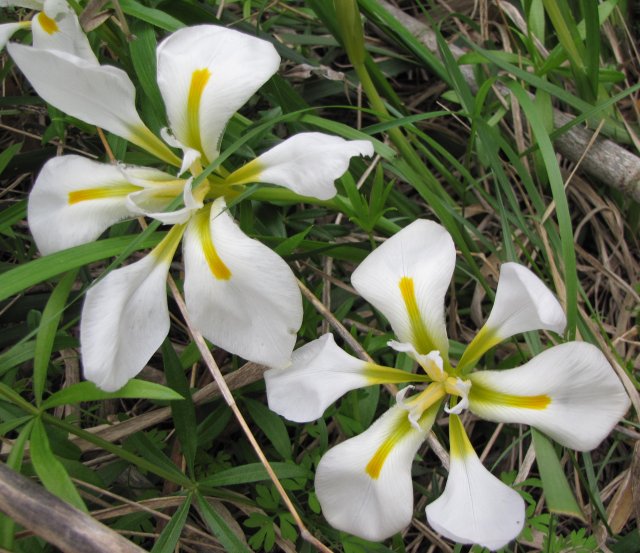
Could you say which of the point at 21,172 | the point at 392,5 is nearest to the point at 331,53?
the point at 392,5

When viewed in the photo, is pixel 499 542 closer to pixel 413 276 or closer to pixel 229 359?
pixel 413 276

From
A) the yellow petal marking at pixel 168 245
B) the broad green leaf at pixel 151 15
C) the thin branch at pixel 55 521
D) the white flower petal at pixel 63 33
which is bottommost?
the thin branch at pixel 55 521

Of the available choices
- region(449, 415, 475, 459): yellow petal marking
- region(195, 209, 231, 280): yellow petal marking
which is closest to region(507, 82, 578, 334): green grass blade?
region(449, 415, 475, 459): yellow petal marking

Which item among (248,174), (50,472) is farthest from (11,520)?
(248,174)

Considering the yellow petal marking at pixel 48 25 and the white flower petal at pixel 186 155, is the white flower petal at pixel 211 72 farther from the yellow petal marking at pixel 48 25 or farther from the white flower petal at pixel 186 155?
the yellow petal marking at pixel 48 25

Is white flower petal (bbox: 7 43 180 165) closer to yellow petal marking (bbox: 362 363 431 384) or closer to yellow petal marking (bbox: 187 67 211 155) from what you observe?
yellow petal marking (bbox: 187 67 211 155)

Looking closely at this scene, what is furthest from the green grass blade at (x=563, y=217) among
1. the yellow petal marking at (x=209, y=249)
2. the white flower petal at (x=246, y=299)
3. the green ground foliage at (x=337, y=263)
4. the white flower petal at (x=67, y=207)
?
the white flower petal at (x=67, y=207)
